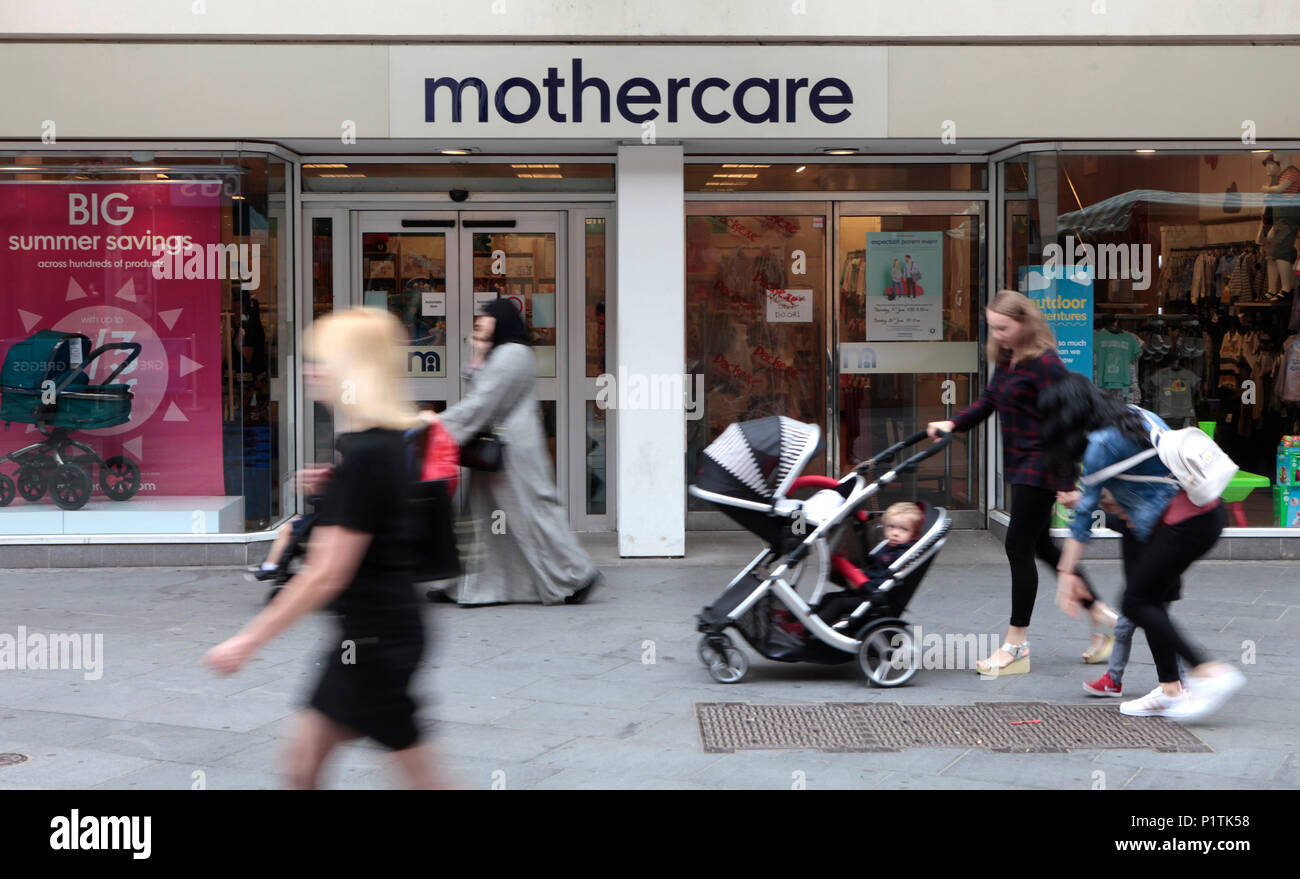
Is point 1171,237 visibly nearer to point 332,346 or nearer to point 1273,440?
point 1273,440

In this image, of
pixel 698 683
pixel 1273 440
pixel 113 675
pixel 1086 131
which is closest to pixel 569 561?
pixel 698 683

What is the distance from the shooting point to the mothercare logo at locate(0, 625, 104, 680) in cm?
730

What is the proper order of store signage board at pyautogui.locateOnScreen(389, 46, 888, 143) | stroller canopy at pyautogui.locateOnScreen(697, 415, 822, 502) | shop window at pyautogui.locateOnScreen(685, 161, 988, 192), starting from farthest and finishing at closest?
shop window at pyautogui.locateOnScreen(685, 161, 988, 192) → store signage board at pyautogui.locateOnScreen(389, 46, 888, 143) → stroller canopy at pyautogui.locateOnScreen(697, 415, 822, 502)

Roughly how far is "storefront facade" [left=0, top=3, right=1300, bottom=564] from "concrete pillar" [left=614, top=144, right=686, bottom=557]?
23mm

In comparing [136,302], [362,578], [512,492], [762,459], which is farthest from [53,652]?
[362,578]

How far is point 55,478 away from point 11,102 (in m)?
2.64

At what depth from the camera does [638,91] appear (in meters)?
9.94

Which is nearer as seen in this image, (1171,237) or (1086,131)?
(1086,131)

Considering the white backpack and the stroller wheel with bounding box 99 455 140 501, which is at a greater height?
the white backpack

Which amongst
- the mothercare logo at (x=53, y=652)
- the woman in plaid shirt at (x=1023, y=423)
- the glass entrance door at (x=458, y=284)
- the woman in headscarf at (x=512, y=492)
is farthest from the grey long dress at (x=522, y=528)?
the woman in plaid shirt at (x=1023, y=423)

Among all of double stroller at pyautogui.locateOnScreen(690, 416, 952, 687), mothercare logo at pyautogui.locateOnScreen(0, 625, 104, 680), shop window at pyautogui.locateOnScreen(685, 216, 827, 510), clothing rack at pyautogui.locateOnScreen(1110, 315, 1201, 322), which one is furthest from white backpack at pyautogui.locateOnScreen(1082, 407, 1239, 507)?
shop window at pyautogui.locateOnScreen(685, 216, 827, 510)

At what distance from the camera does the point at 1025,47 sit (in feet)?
32.7

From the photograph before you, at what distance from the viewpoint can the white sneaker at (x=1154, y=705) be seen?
6184mm

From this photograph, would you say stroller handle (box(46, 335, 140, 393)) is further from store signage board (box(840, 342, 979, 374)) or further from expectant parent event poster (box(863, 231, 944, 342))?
expectant parent event poster (box(863, 231, 944, 342))
